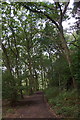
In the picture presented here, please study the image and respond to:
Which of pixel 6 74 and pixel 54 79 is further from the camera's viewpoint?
pixel 54 79

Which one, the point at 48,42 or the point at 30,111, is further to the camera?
the point at 48,42

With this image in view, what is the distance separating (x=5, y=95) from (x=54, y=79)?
297 inches

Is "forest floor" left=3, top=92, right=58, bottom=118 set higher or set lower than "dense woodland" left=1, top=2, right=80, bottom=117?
lower

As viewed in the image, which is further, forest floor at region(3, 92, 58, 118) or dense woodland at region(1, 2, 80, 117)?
dense woodland at region(1, 2, 80, 117)

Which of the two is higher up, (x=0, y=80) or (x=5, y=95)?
(x=0, y=80)

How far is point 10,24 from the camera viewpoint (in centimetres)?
1355

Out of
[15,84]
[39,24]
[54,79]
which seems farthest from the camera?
[54,79]

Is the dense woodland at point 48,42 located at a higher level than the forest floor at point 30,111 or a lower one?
higher

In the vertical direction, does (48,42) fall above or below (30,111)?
above

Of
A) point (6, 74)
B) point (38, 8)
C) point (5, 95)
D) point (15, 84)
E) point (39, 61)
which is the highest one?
point (38, 8)

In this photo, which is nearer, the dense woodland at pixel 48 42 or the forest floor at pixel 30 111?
the forest floor at pixel 30 111

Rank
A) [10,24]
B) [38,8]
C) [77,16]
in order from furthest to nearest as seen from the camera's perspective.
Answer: [10,24] → [38,8] → [77,16]

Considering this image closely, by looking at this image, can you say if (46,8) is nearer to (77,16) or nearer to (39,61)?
(77,16)

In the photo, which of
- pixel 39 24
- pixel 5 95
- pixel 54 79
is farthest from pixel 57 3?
pixel 54 79
